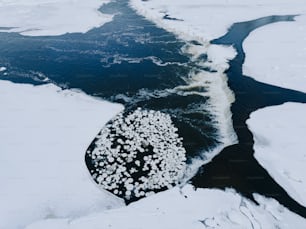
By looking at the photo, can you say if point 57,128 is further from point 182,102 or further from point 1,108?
point 182,102

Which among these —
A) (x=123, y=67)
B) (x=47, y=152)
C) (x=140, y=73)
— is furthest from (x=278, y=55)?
(x=47, y=152)

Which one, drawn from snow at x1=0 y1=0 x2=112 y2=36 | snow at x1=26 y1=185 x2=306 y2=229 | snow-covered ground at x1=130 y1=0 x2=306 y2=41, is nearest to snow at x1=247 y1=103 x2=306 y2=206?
snow at x1=26 y1=185 x2=306 y2=229

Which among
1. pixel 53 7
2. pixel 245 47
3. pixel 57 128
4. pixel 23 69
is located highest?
pixel 53 7

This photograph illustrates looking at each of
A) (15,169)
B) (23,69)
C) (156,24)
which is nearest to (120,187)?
(15,169)

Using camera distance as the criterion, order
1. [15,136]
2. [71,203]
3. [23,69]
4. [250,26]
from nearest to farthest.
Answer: [71,203], [15,136], [23,69], [250,26]

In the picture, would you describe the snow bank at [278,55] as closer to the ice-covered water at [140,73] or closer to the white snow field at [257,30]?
the white snow field at [257,30]

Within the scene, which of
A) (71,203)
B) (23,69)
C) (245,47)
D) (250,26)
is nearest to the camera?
(71,203)
